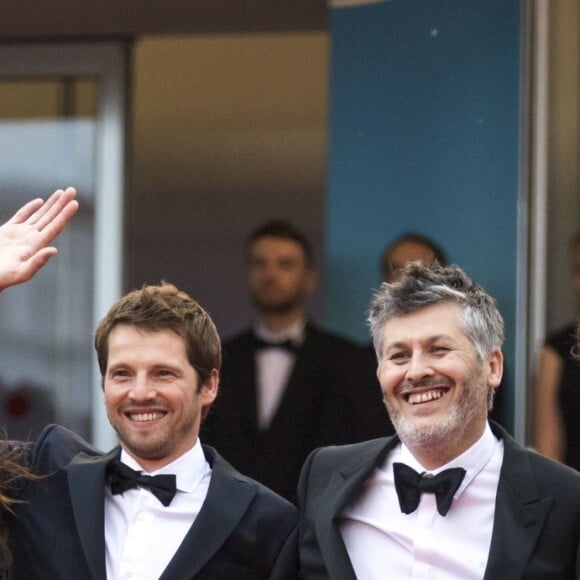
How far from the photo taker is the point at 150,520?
339 centimetres

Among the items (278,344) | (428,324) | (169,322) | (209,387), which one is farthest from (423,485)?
(278,344)

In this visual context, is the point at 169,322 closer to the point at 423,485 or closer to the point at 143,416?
the point at 143,416

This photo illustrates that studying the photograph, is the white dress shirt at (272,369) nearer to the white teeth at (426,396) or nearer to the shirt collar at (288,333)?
the shirt collar at (288,333)

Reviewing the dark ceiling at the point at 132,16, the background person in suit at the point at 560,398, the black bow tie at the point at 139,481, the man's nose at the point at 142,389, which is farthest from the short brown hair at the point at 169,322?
the dark ceiling at the point at 132,16

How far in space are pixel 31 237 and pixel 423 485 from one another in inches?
41.3

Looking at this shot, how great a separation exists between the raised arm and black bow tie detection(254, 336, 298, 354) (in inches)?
88.5

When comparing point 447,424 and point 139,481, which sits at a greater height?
point 447,424

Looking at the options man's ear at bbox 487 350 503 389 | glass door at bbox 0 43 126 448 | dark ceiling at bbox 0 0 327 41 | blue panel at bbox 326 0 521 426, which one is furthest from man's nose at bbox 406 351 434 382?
dark ceiling at bbox 0 0 327 41

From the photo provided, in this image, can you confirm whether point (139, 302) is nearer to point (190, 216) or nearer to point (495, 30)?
point (495, 30)

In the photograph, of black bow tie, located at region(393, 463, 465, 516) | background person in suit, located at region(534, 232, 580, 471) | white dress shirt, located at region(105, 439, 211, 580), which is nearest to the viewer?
black bow tie, located at region(393, 463, 465, 516)

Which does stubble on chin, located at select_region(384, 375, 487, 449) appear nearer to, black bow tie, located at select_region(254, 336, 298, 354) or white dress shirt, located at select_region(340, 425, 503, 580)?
white dress shirt, located at select_region(340, 425, 503, 580)

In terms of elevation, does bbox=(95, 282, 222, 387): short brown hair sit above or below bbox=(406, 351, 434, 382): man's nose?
above

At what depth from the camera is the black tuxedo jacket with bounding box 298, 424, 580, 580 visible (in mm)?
3109

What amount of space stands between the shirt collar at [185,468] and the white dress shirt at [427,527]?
0.37 m
